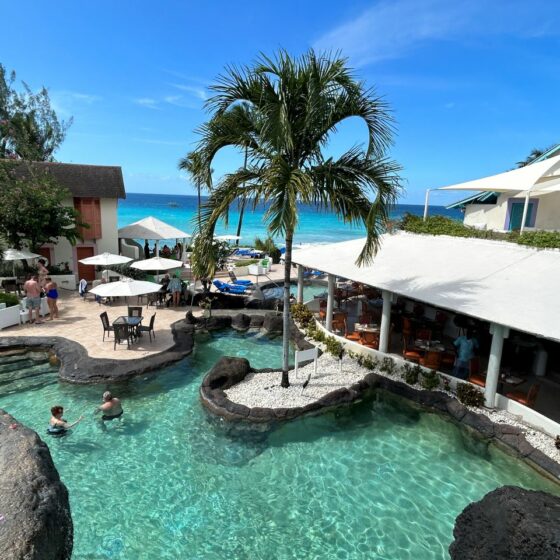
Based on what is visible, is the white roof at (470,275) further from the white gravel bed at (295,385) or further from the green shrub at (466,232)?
the white gravel bed at (295,385)

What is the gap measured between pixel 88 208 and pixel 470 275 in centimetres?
1913

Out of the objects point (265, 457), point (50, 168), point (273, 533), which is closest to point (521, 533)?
point (273, 533)

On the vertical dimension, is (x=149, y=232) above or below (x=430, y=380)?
above

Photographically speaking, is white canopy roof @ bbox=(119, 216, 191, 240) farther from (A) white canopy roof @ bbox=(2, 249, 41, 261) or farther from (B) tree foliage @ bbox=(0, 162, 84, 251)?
(A) white canopy roof @ bbox=(2, 249, 41, 261)

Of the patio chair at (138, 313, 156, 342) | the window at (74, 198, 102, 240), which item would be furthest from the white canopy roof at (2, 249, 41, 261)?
the patio chair at (138, 313, 156, 342)

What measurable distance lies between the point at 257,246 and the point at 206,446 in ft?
86.1

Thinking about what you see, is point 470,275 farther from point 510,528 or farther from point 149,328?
point 149,328

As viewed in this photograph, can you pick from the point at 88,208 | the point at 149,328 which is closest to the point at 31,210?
the point at 88,208

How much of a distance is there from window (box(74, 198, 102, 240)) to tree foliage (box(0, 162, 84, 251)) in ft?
5.30

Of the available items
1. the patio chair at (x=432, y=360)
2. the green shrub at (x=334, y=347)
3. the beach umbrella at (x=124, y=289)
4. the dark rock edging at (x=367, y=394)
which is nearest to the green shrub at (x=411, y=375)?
the dark rock edging at (x=367, y=394)

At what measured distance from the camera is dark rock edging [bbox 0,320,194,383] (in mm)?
10516

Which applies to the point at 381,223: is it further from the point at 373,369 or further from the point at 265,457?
the point at 265,457

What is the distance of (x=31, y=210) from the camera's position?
55.6ft

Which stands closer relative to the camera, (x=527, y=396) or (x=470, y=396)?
(x=527, y=396)
